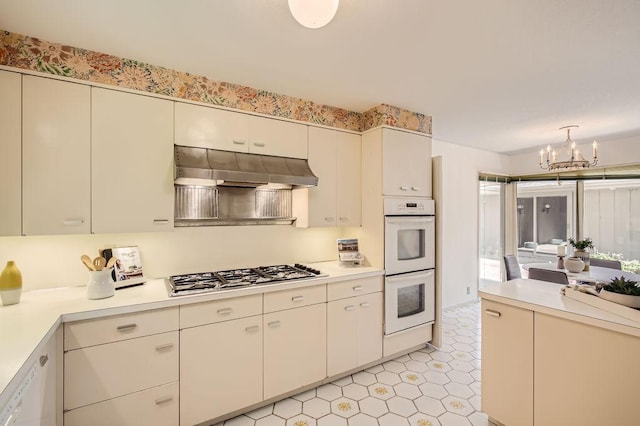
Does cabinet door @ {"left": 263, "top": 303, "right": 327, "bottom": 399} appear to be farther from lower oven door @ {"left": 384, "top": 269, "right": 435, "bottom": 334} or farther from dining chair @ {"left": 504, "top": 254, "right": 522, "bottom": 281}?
dining chair @ {"left": 504, "top": 254, "right": 522, "bottom": 281}

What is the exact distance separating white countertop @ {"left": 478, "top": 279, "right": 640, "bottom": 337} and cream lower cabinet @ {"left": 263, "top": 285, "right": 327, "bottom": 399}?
4.08ft

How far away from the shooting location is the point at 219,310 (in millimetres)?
1985

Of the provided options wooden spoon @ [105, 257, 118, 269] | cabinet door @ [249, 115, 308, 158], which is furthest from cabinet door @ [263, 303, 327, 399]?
cabinet door @ [249, 115, 308, 158]

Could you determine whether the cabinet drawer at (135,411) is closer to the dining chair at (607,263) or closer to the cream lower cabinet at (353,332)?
the cream lower cabinet at (353,332)

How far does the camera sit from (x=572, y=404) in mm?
1613

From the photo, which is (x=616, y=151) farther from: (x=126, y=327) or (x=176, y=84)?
(x=126, y=327)

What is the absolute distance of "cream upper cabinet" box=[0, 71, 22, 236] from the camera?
5.55ft

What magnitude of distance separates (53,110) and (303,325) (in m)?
2.21

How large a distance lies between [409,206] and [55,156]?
2784mm

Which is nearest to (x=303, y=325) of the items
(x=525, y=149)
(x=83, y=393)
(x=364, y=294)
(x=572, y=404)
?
(x=364, y=294)

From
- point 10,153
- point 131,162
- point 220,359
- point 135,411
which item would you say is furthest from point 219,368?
point 10,153

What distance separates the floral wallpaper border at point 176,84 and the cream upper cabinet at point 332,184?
0.21 meters

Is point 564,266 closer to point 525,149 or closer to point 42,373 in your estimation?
point 525,149

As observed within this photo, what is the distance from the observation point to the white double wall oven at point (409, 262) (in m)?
2.82
